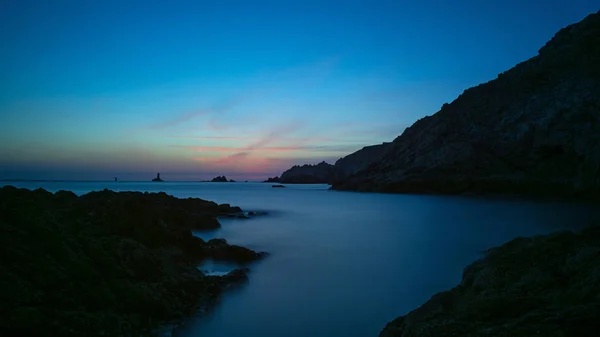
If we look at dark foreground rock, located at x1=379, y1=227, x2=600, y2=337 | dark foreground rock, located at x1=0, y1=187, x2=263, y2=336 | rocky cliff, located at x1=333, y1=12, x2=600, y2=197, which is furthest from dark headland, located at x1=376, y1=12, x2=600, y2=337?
dark foreground rock, located at x1=0, y1=187, x2=263, y2=336

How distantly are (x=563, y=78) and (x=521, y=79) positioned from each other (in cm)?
833

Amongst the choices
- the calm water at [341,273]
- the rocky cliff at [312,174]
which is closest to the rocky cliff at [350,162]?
the rocky cliff at [312,174]

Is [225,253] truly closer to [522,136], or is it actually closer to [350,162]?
[522,136]

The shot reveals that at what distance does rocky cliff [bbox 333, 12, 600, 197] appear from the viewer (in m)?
46.5

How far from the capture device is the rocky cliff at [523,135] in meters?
46.5

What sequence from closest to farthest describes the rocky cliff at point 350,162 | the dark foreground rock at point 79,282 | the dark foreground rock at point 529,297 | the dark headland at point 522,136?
the dark foreground rock at point 529,297 → the dark foreground rock at point 79,282 → the dark headland at point 522,136 → the rocky cliff at point 350,162

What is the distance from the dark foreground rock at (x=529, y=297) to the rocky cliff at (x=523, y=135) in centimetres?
4311

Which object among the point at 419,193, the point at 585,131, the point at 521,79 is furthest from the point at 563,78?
the point at 419,193

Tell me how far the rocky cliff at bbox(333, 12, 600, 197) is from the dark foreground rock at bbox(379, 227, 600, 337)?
4311 cm

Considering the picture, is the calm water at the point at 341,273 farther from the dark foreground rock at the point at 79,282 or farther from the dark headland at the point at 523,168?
the dark headland at the point at 523,168

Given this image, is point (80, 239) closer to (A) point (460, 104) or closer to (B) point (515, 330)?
Result: (B) point (515, 330)

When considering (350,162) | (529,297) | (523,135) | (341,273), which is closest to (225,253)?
(341,273)

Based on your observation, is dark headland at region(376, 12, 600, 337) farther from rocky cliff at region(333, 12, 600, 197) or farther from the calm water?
the calm water

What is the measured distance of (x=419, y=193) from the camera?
65.8 meters
